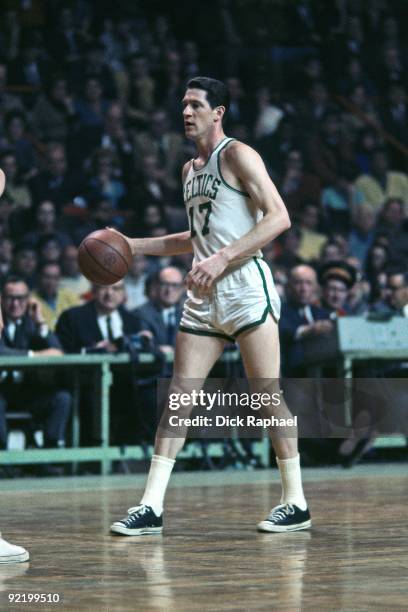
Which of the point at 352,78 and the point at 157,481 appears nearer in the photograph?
the point at 157,481

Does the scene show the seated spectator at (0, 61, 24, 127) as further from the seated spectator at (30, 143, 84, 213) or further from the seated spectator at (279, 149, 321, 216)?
the seated spectator at (279, 149, 321, 216)

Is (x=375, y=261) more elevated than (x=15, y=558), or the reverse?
(x=375, y=261)

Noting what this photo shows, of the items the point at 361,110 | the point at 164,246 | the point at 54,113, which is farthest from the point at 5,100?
the point at 164,246

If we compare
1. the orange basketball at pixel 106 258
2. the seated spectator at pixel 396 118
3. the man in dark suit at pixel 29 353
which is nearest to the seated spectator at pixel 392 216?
the seated spectator at pixel 396 118

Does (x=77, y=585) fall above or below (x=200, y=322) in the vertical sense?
below

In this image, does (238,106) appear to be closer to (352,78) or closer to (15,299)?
(352,78)

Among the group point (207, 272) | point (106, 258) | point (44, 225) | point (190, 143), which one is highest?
point (190, 143)

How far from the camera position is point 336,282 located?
11.9 meters

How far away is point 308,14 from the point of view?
61.3ft

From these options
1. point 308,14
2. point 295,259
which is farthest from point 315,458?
point 308,14

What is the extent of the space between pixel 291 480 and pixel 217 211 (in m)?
1.32

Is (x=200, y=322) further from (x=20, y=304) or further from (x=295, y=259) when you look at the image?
(x=295, y=259)

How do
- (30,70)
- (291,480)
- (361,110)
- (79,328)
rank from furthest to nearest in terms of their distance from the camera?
(361,110) < (30,70) < (79,328) < (291,480)

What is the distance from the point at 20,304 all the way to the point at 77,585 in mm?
6852
